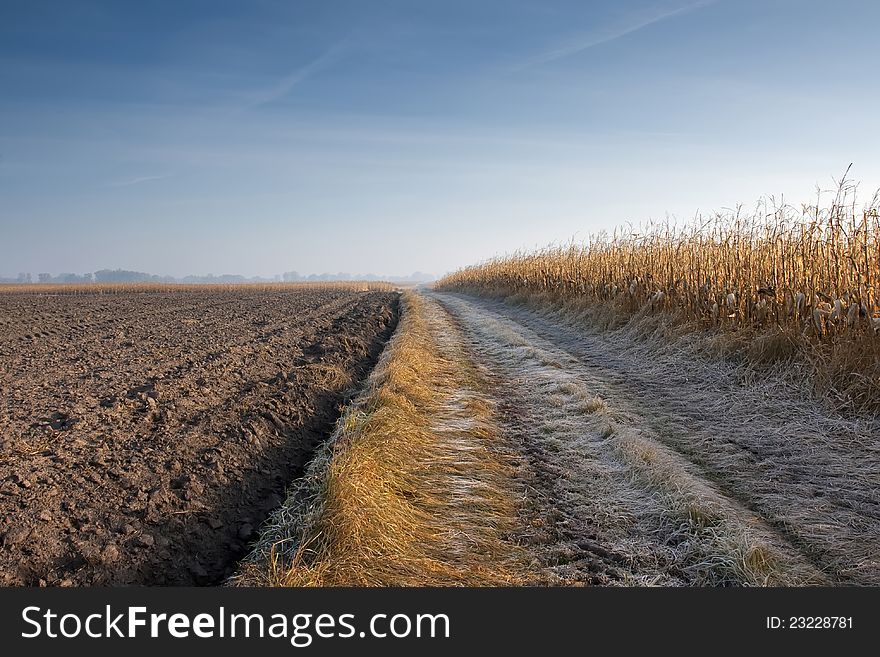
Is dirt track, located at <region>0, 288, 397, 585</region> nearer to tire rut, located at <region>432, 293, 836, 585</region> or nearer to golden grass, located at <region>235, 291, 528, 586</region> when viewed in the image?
golden grass, located at <region>235, 291, 528, 586</region>

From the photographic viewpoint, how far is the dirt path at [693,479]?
10.8 feet

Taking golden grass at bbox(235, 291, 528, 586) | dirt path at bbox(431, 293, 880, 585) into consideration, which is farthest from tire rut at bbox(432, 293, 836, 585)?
golden grass at bbox(235, 291, 528, 586)

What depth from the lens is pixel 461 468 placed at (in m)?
4.75

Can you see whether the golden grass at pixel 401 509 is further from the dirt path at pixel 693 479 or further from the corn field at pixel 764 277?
the corn field at pixel 764 277

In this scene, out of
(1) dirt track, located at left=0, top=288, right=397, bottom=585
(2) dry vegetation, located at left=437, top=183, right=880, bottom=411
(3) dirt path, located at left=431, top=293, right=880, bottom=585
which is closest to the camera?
(3) dirt path, located at left=431, top=293, right=880, bottom=585

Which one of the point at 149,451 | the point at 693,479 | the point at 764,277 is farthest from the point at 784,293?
the point at 149,451

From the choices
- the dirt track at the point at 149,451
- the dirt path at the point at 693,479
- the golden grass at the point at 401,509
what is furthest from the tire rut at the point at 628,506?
the dirt track at the point at 149,451

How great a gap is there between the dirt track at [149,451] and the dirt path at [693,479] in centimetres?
228

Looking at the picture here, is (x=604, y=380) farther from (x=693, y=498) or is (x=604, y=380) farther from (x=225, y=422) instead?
(x=225, y=422)

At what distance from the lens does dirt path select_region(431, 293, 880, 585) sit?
328cm

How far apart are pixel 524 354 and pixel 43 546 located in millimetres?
7407

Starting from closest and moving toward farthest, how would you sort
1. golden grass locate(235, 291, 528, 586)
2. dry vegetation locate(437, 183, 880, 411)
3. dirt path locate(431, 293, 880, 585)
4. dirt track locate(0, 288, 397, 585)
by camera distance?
golden grass locate(235, 291, 528, 586) < dirt path locate(431, 293, 880, 585) < dirt track locate(0, 288, 397, 585) < dry vegetation locate(437, 183, 880, 411)

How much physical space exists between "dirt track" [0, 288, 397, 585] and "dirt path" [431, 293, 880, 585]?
2.28m

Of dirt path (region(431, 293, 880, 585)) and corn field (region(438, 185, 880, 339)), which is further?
corn field (region(438, 185, 880, 339))
